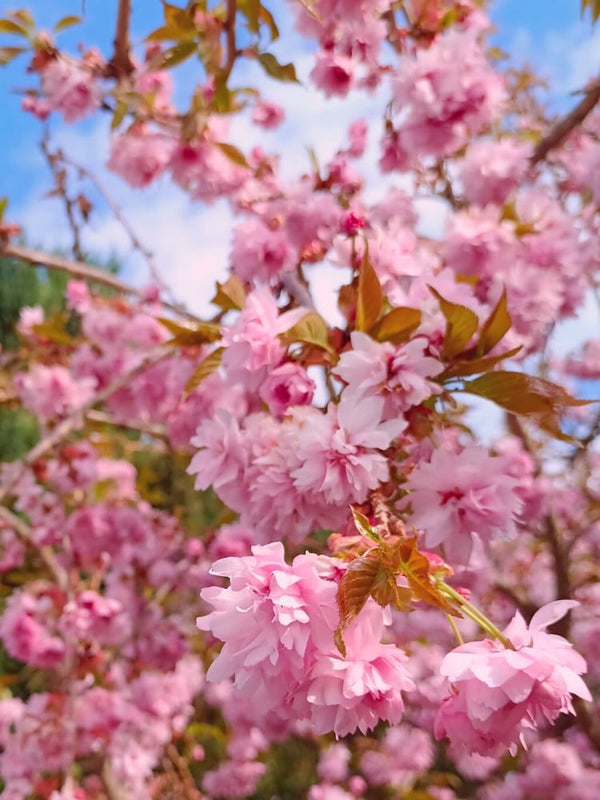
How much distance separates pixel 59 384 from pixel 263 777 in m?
3.84

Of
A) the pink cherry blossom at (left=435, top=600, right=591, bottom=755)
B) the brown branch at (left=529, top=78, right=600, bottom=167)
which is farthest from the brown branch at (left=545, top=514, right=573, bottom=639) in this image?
the pink cherry blossom at (left=435, top=600, right=591, bottom=755)

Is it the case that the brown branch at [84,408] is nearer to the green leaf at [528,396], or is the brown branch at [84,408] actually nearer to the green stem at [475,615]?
the green leaf at [528,396]

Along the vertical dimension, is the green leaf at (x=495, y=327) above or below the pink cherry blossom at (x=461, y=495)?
above

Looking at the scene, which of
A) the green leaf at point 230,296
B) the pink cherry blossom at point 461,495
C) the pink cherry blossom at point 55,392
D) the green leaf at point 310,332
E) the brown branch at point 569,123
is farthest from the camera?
the pink cherry blossom at point 55,392

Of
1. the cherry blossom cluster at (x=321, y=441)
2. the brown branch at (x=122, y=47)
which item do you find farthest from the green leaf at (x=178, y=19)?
the brown branch at (x=122, y=47)

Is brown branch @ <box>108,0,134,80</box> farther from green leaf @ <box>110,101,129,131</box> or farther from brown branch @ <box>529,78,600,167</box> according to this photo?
brown branch @ <box>529,78,600,167</box>

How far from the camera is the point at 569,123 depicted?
177cm

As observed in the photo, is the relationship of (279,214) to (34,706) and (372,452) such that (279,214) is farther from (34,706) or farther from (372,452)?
(34,706)

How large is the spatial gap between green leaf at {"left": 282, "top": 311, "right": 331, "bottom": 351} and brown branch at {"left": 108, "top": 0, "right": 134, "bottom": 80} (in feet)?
3.77

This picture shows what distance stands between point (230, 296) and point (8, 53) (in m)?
1.25

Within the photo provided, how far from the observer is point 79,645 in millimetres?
2225

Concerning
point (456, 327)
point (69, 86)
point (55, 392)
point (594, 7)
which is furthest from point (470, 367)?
point (55, 392)

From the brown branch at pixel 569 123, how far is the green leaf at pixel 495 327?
36.9 inches

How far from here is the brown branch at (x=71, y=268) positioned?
6.22 feet
